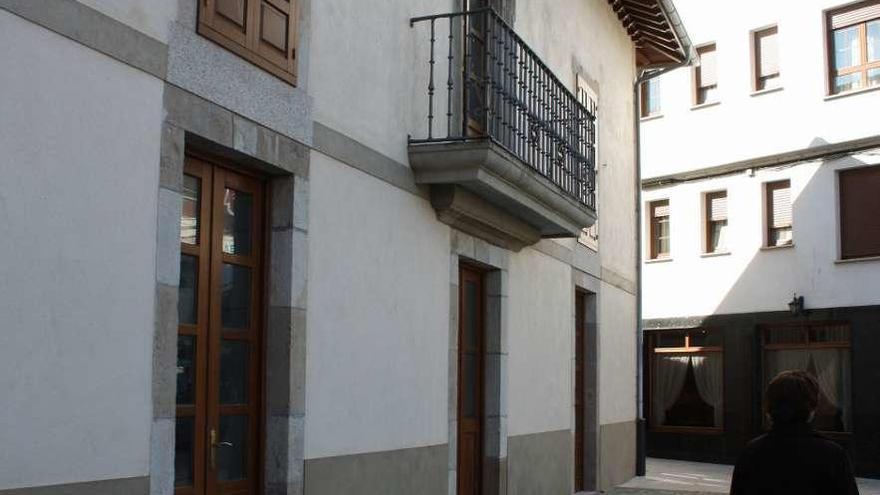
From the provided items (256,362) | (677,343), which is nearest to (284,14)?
(256,362)

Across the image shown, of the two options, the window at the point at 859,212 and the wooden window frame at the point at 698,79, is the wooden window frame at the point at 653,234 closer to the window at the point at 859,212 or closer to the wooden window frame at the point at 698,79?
the wooden window frame at the point at 698,79

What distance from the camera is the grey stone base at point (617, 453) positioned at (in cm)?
1514

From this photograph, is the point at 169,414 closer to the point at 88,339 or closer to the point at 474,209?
the point at 88,339

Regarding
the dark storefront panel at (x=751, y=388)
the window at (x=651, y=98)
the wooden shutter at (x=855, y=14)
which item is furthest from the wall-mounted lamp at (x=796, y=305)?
the window at (x=651, y=98)

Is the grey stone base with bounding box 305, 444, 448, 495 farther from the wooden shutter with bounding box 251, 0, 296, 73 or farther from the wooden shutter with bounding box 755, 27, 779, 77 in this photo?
the wooden shutter with bounding box 755, 27, 779, 77

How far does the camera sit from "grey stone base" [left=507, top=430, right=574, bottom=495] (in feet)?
37.0

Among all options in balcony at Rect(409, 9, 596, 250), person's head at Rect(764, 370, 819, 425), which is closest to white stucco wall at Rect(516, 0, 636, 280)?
balcony at Rect(409, 9, 596, 250)

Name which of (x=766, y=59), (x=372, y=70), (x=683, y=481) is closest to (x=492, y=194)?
(x=372, y=70)

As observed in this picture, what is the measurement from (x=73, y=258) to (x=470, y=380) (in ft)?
19.8

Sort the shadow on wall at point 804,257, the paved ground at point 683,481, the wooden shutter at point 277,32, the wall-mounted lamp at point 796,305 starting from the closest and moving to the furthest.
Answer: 1. the wooden shutter at point 277,32
2. the paved ground at point 683,481
3. the shadow on wall at point 804,257
4. the wall-mounted lamp at point 796,305

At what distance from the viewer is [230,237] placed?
6.68 m

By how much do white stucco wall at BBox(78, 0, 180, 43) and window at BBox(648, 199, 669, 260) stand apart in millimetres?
17836

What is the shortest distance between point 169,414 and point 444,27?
16.4 ft

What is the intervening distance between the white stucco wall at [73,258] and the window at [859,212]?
16.2 metres
